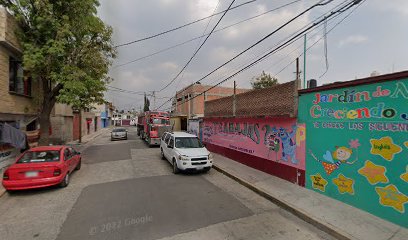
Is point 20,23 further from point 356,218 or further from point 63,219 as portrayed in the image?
point 356,218

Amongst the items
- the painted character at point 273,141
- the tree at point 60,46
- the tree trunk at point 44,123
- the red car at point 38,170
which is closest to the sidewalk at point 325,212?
the painted character at point 273,141

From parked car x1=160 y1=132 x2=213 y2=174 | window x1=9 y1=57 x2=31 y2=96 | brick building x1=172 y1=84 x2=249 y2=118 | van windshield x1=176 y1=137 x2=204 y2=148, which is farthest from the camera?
brick building x1=172 y1=84 x2=249 y2=118

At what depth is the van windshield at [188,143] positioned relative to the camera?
1113 centimetres

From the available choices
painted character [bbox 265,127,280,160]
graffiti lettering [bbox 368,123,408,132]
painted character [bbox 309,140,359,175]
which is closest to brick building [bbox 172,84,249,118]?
painted character [bbox 265,127,280,160]

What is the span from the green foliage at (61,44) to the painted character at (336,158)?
1133cm

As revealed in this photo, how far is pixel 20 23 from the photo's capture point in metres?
Answer: 11.2

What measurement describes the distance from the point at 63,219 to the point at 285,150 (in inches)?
298

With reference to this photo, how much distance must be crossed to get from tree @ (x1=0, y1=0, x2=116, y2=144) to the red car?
3609 mm

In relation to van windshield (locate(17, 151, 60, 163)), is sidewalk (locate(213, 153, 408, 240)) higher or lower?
lower

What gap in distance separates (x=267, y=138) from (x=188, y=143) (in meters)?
3.97

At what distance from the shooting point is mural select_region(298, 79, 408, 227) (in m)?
5.21

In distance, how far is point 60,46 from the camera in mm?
10734

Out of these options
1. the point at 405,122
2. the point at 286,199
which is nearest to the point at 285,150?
the point at 286,199

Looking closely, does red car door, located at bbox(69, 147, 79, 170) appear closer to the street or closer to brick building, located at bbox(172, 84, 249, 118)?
the street
